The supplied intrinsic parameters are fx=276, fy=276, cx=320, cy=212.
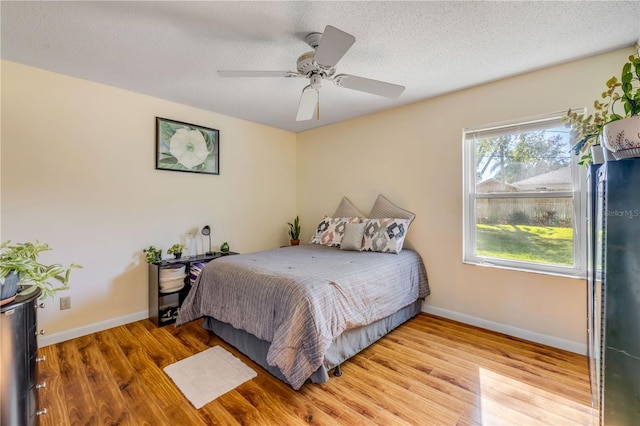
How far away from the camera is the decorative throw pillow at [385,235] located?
3.00 meters

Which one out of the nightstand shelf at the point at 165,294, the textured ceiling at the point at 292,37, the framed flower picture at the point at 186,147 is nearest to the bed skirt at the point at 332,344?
the nightstand shelf at the point at 165,294

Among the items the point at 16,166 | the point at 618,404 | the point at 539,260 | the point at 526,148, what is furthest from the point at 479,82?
the point at 16,166

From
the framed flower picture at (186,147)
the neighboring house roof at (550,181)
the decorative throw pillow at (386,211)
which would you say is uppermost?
the framed flower picture at (186,147)

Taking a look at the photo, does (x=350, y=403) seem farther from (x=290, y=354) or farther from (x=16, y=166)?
(x=16, y=166)

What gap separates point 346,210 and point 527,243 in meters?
2.00

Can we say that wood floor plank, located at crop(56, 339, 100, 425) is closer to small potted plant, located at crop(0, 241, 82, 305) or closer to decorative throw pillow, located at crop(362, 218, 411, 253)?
small potted plant, located at crop(0, 241, 82, 305)

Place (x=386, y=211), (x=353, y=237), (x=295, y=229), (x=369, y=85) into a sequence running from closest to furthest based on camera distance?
(x=369, y=85)
(x=353, y=237)
(x=386, y=211)
(x=295, y=229)

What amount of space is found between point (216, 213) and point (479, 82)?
3282mm

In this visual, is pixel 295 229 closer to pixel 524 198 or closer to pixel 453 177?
pixel 453 177

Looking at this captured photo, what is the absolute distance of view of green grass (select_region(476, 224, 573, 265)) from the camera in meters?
2.39

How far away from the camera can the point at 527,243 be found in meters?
2.57

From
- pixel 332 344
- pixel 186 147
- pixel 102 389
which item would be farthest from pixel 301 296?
pixel 186 147

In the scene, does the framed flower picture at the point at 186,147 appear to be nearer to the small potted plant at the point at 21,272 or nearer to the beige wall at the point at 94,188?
the beige wall at the point at 94,188

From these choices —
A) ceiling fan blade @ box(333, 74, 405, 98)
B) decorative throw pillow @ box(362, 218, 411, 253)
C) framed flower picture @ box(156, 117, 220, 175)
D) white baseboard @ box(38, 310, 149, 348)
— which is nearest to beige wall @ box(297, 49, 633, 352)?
decorative throw pillow @ box(362, 218, 411, 253)
